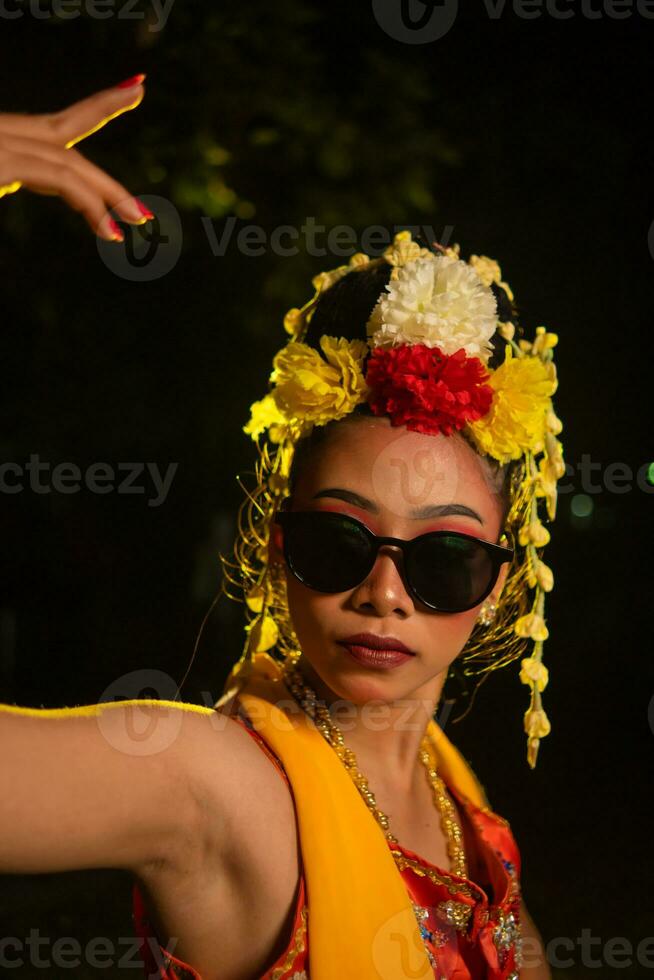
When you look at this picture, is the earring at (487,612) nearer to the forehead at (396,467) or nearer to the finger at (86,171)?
the forehead at (396,467)

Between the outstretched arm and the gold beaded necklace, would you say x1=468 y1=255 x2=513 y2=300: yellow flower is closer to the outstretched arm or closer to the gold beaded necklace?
the gold beaded necklace

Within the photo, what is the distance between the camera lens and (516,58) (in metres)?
2.90

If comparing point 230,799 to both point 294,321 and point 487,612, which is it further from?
point 294,321

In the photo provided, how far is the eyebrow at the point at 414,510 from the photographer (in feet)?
5.07

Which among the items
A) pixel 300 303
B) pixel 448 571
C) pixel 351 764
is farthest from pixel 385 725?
pixel 300 303

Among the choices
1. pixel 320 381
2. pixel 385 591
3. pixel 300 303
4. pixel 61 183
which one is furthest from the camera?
pixel 300 303

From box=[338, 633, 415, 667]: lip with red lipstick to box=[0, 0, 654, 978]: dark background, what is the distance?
1647 mm

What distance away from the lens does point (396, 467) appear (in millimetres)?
1554

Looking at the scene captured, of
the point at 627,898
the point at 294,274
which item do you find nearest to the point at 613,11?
the point at 294,274

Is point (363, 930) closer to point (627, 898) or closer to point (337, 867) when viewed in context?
point (337, 867)

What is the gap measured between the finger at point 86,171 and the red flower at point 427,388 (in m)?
0.54

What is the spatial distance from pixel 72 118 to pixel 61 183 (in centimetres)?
10

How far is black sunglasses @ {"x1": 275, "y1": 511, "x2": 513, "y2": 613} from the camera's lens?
4.98 feet

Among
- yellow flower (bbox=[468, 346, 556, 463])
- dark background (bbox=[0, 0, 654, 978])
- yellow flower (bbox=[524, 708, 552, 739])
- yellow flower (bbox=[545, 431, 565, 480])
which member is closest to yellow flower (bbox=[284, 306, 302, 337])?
yellow flower (bbox=[468, 346, 556, 463])
